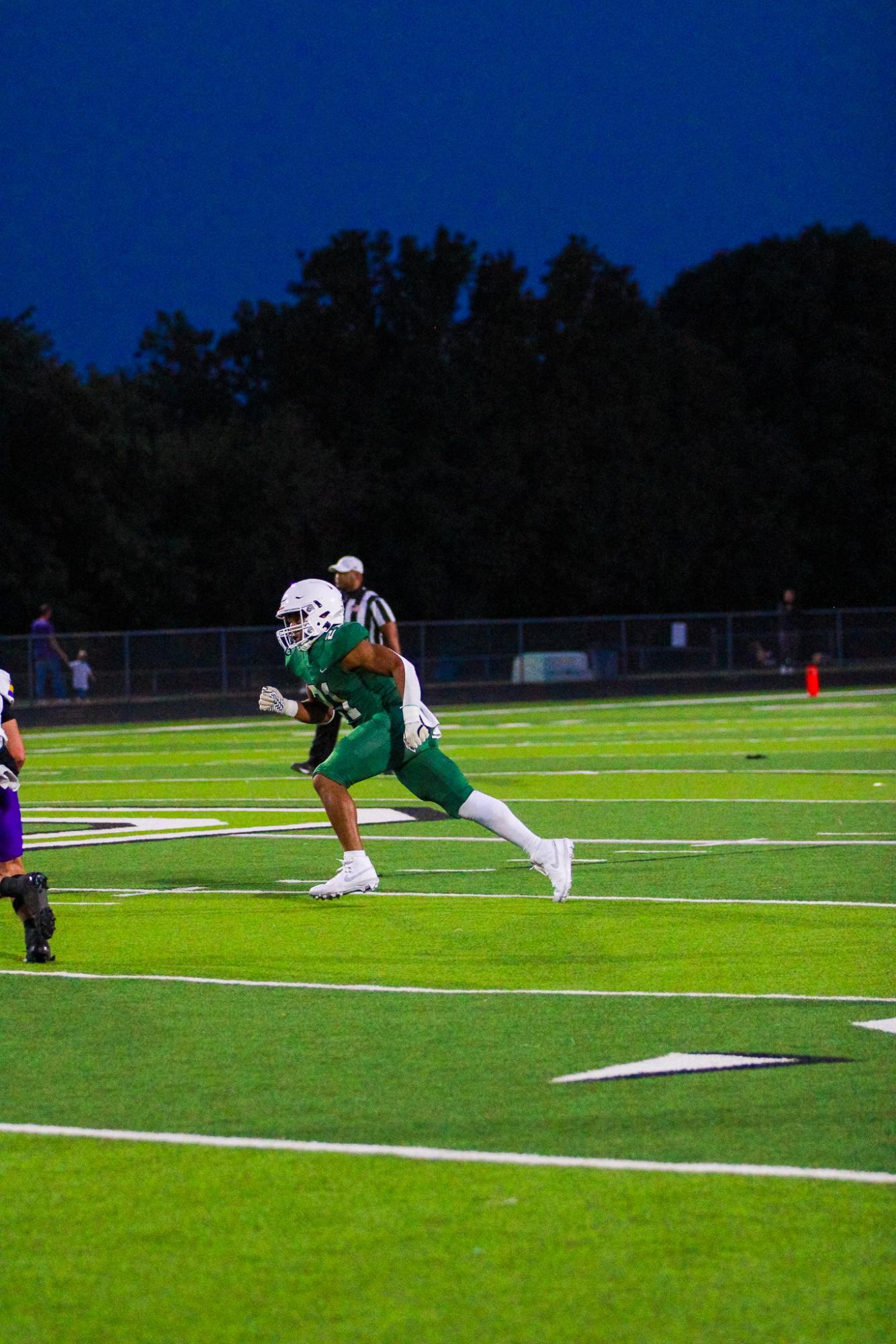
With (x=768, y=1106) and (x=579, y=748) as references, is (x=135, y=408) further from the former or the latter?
(x=768, y=1106)

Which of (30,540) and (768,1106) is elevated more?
(30,540)

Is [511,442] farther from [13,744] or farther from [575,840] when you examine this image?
[13,744]

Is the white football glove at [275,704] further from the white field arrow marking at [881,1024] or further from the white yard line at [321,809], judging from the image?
the white yard line at [321,809]

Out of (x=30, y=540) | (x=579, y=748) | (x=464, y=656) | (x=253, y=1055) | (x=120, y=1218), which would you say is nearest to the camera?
(x=120, y=1218)

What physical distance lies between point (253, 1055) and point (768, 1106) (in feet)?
5.92

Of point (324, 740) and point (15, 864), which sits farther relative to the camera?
point (324, 740)

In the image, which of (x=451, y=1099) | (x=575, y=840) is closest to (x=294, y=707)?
(x=575, y=840)

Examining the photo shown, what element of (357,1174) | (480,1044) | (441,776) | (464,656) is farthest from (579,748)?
(464,656)

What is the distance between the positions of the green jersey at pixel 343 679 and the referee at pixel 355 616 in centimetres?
560

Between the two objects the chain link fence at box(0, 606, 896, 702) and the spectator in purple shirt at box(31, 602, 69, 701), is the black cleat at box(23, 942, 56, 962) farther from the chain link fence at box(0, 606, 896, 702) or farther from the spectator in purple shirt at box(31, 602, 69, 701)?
the chain link fence at box(0, 606, 896, 702)

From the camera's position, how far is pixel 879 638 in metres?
53.7

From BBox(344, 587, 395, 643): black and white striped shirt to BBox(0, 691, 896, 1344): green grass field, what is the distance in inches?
182

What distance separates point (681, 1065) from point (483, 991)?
1694mm

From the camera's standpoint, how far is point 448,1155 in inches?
225
